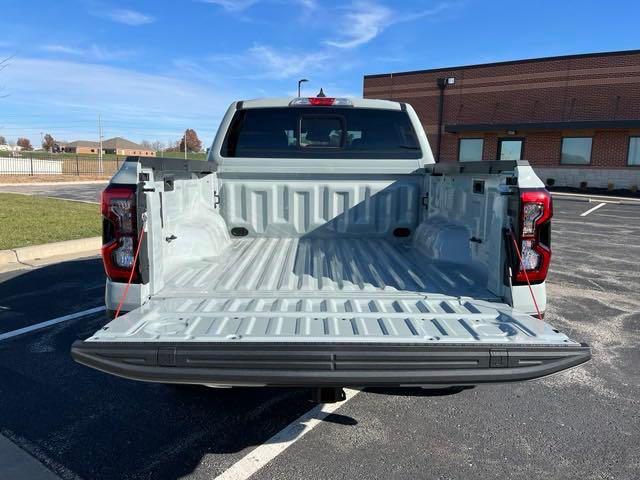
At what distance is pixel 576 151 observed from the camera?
25922 mm

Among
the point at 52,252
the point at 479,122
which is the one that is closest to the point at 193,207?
the point at 52,252

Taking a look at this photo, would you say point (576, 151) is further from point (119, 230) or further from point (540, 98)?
point (119, 230)

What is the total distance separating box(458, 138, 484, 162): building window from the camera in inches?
1137

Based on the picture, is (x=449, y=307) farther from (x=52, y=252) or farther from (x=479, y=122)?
(x=479, y=122)

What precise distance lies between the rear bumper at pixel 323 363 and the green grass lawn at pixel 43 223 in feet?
23.7

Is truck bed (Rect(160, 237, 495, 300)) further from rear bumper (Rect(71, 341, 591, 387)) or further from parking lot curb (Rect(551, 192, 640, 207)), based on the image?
parking lot curb (Rect(551, 192, 640, 207))

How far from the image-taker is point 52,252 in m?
8.33

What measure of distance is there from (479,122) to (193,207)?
2785 centimetres

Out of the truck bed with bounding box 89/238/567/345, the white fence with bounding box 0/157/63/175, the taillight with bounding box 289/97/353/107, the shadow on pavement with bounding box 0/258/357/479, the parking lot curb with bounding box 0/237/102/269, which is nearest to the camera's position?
the truck bed with bounding box 89/238/567/345

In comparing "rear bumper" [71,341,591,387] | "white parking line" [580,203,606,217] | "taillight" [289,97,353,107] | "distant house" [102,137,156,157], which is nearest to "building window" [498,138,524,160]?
"white parking line" [580,203,606,217]

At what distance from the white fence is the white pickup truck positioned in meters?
41.4

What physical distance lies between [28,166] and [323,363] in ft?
155

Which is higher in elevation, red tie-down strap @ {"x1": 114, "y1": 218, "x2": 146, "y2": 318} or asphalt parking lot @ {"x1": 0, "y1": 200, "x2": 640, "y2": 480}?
red tie-down strap @ {"x1": 114, "y1": 218, "x2": 146, "y2": 318}

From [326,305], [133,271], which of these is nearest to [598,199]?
[326,305]
